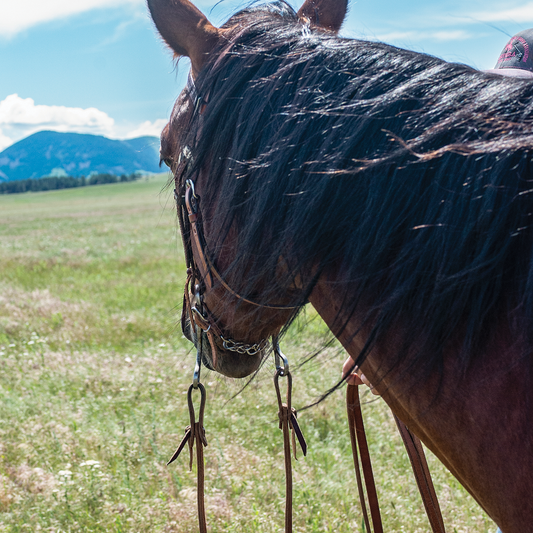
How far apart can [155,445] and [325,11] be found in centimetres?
322

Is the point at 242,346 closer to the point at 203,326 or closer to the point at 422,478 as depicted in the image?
the point at 203,326

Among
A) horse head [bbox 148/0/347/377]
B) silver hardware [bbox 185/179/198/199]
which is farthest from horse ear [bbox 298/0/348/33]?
silver hardware [bbox 185/179/198/199]

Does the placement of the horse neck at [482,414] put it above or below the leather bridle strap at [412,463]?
above

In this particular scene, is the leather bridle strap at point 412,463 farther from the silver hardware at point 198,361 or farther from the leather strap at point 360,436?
the silver hardware at point 198,361

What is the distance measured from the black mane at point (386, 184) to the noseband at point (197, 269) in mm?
131

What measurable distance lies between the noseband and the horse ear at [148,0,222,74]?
9cm

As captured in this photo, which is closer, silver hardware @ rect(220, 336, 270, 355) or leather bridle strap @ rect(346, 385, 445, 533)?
silver hardware @ rect(220, 336, 270, 355)

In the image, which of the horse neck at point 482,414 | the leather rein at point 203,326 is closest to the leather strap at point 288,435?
the leather rein at point 203,326

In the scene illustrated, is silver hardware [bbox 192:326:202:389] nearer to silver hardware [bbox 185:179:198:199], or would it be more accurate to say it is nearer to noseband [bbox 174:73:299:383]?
noseband [bbox 174:73:299:383]

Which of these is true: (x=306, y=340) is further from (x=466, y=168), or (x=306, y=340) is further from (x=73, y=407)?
(x=466, y=168)

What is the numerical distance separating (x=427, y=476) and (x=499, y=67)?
4.73 ft

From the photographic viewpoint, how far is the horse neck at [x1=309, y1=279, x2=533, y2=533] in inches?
32.9

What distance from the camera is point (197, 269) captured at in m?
1.46

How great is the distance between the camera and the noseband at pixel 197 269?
1289 mm
